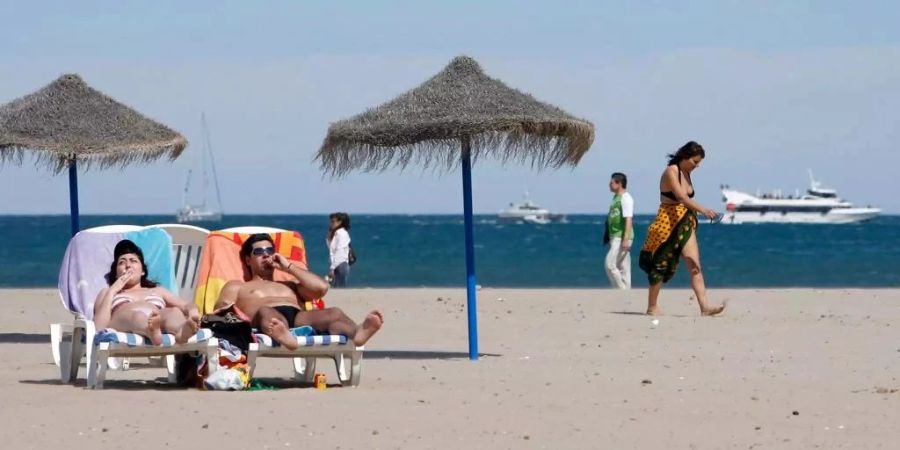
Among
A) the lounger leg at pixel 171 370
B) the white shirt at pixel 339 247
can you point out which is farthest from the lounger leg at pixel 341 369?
the white shirt at pixel 339 247

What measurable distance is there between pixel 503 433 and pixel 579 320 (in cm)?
645

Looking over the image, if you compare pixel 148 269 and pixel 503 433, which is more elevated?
pixel 148 269

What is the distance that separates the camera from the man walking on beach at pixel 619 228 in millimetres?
16750

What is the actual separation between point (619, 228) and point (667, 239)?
3704mm

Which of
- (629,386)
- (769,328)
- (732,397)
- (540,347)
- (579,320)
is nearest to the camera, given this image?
(732,397)

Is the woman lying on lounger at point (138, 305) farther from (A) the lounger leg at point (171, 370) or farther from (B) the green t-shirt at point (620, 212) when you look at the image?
(B) the green t-shirt at point (620, 212)

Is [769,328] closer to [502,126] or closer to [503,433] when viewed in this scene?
[502,126]

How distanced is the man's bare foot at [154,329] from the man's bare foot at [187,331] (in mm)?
96

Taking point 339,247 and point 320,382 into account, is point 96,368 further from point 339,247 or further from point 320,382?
point 339,247

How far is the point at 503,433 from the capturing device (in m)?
7.04

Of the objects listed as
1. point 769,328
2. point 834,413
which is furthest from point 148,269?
point 769,328

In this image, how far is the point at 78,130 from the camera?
11.5 m

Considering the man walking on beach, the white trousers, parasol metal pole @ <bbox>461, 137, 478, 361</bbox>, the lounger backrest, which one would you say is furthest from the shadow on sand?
the white trousers

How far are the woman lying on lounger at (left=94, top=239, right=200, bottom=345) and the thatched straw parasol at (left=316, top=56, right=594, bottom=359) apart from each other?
68.6 inches
